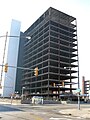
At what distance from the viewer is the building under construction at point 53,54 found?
99938 mm

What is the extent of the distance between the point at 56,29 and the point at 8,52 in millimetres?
47570

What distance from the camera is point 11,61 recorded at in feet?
454

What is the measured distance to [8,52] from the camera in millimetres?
139250

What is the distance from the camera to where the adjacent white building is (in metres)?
130

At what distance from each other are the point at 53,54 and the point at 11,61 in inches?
1967

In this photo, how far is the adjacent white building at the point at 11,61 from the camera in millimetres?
130250

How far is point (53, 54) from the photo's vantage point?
98625 millimetres

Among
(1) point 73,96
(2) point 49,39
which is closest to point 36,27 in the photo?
(2) point 49,39

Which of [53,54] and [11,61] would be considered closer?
[53,54]

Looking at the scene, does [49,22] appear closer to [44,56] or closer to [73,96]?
[44,56]

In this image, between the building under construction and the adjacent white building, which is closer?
the building under construction

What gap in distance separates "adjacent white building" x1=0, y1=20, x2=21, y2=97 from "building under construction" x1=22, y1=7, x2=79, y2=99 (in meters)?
14.6

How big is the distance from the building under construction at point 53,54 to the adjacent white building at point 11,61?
1459cm

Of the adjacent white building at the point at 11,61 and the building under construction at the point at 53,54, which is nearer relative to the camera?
the building under construction at the point at 53,54
